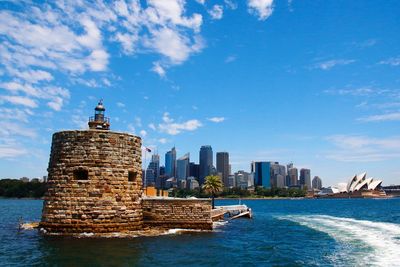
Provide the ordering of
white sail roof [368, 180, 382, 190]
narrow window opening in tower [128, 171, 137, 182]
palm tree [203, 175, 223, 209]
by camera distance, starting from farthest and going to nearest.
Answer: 1. white sail roof [368, 180, 382, 190]
2. palm tree [203, 175, 223, 209]
3. narrow window opening in tower [128, 171, 137, 182]

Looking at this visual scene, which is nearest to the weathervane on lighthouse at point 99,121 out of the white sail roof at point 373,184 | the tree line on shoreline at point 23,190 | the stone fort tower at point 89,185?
the stone fort tower at point 89,185

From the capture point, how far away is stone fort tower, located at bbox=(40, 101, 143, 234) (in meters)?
25.2

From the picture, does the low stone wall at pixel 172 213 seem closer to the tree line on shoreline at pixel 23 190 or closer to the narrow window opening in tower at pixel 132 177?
the narrow window opening in tower at pixel 132 177

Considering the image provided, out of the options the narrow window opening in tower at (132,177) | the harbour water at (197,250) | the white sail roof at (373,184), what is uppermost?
the white sail roof at (373,184)

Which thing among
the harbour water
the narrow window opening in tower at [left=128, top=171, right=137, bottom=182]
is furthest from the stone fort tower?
the harbour water

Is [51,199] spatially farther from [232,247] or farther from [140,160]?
[232,247]

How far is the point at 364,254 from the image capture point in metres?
20.1

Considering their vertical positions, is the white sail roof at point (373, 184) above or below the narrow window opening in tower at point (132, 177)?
above

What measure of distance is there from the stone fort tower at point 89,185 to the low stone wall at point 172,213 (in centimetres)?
129

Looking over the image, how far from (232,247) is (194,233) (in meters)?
4.39

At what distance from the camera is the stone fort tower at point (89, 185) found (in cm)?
2516

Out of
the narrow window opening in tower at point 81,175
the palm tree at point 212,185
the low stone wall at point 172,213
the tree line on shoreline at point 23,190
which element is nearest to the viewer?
the narrow window opening in tower at point 81,175

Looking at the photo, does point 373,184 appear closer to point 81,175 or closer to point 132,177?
point 132,177

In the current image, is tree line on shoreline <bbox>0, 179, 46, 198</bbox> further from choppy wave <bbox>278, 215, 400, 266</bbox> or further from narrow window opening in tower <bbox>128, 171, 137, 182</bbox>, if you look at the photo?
choppy wave <bbox>278, 215, 400, 266</bbox>
